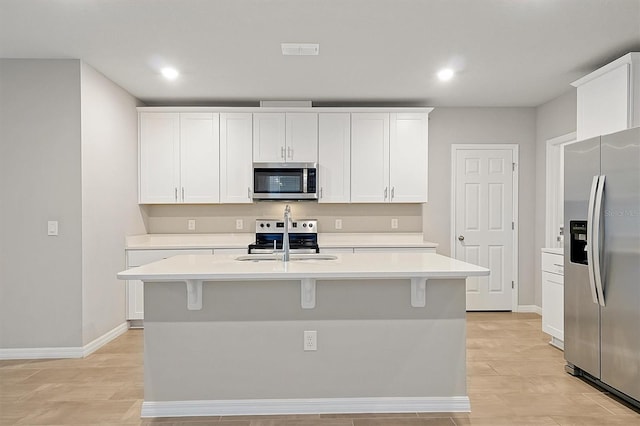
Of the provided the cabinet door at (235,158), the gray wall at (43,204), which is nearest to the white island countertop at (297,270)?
the gray wall at (43,204)

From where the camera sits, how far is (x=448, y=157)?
213 inches

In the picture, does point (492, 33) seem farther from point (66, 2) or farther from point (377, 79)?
point (66, 2)

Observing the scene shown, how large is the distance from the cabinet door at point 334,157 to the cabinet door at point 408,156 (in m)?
0.50

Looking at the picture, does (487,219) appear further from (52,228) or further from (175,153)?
(52,228)

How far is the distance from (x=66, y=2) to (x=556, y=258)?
13.7 feet

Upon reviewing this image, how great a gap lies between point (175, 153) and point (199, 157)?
10.5 inches

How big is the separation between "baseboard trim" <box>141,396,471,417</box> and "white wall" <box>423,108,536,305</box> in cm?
294

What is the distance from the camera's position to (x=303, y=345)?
8.72 ft

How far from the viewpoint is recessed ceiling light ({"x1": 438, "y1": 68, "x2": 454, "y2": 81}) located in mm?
3984

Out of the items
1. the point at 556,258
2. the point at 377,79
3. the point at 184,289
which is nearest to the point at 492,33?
the point at 377,79

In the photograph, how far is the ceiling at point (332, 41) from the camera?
9.12 feet

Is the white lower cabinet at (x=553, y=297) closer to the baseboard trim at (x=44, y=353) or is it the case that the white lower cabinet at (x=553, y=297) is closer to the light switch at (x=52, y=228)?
the baseboard trim at (x=44, y=353)

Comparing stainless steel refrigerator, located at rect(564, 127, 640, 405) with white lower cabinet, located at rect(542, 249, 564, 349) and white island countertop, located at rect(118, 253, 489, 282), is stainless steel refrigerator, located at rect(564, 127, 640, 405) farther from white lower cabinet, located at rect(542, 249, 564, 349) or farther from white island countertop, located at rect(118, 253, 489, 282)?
white island countertop, located at rect(118, 253, 489, 282)

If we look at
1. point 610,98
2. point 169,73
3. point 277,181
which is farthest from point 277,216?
point 610,98
